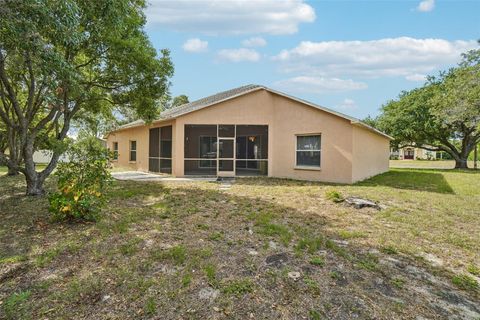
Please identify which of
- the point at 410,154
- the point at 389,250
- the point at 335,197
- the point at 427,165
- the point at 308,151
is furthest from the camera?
the point at 410,154

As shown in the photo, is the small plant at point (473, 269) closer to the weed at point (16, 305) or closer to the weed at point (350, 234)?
the weed at point (350, 234)

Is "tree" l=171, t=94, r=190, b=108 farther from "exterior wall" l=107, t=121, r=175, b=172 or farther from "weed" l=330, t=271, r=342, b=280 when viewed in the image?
"weed" l=330, t=271, r=342, b=280

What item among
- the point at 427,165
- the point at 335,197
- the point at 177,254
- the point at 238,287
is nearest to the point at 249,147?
the point at 335,197

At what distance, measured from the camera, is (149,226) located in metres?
5.62

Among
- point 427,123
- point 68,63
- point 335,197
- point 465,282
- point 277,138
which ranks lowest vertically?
point 465,282

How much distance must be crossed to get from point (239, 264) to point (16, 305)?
2.54m

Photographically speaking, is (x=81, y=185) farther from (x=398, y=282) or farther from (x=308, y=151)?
(x=308, y=151)

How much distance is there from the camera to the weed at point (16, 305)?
9.50 feet

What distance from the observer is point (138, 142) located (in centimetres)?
1859

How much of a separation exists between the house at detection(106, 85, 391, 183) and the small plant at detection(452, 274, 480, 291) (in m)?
8.68

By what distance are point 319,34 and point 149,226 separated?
388 inches

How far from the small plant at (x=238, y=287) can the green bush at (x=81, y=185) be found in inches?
140

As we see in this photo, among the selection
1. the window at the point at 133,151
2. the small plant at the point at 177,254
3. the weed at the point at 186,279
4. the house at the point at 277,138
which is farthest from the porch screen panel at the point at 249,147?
the weed at the point at 186,279

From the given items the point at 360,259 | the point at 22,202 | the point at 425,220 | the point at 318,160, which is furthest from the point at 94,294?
the point at 318,160
